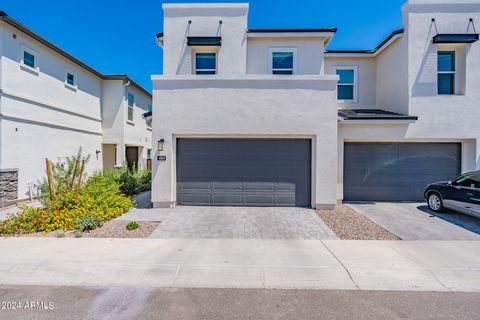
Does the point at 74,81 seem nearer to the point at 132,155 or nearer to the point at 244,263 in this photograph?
the point at 132,155

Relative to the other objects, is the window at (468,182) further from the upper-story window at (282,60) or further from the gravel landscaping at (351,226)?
the upper-story window at (282,60)

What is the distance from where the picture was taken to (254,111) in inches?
329

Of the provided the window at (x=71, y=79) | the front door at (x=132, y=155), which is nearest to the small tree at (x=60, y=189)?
the window at (x=71, y=79)

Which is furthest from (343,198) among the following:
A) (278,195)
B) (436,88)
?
(436,88)

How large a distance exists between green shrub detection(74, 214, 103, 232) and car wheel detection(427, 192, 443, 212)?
1075 cm

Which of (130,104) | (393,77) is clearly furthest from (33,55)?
(393,77)

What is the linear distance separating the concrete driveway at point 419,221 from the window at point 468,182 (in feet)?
3.54

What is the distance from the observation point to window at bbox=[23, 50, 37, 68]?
972 centimetres

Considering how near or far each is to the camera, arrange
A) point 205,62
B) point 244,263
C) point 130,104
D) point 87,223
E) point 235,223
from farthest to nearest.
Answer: point 130,104 < point 205,62 < point 235,223 < point 87,223 < point 244,263

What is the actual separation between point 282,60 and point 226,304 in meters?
10.4

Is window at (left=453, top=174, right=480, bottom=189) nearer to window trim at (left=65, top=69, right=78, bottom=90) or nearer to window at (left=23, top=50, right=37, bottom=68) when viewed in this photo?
window at (left=23, top=50, right=37, bottom=68)

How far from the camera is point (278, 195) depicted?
877cm

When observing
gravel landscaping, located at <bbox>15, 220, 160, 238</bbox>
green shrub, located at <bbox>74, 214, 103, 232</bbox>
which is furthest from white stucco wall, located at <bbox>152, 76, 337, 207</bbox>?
green shrub, located at <bbox>74, 214, 103, 232</bbox>

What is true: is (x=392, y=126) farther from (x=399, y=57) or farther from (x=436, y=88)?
(x=399, y=57)
